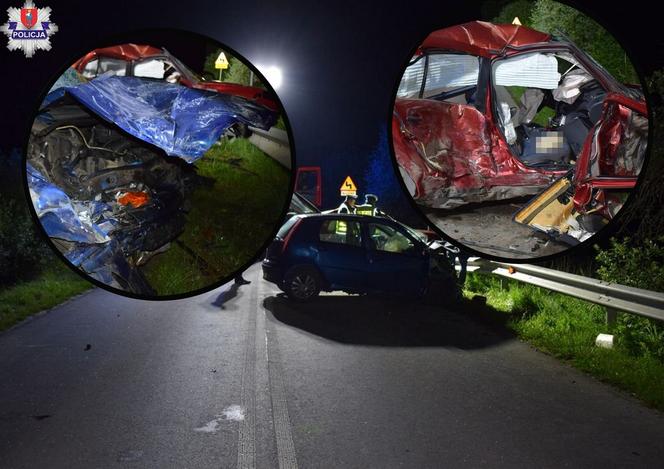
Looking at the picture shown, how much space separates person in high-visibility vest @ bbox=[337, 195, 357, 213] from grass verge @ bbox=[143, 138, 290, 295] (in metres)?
0.70

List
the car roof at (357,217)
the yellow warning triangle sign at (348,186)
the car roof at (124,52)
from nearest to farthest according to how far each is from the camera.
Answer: the car roof at (124,52) < the car roof at (357,217) < the yellow warning triangle sign at (348,186)

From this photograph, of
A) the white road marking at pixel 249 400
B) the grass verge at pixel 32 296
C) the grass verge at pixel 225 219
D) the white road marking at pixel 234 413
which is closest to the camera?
the grass verge at pixel 225 219

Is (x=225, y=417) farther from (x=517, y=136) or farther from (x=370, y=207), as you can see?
(x=517, y=136)

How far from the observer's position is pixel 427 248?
2.49m

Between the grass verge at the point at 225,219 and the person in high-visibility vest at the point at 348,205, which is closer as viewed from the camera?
the grass verge at the point at 225,219

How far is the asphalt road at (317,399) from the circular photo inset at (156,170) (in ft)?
3.08

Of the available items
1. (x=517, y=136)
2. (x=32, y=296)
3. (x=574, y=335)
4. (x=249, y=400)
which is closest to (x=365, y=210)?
(x=517, y=136)

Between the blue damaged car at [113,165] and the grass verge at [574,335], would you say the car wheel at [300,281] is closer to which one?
the blue damaged car at [113,165]

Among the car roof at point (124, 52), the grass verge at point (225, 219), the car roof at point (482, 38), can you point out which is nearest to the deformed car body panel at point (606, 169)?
the car roof at point (482, 38)

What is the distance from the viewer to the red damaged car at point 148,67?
6.19 ft

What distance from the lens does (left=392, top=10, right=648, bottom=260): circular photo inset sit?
1.69m

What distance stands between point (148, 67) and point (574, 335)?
591cm

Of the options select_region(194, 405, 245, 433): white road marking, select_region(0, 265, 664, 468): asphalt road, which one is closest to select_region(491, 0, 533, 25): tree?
select_region(0, 265, 664, 468): asphalt road

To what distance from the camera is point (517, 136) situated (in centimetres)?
172
